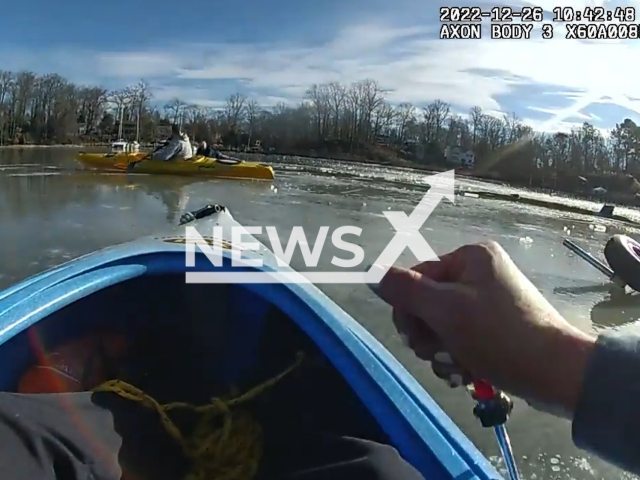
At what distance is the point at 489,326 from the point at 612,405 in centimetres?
15

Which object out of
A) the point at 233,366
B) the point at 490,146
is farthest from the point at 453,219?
the point at 490,146

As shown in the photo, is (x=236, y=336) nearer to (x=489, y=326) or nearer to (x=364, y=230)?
(x=489, y=326)

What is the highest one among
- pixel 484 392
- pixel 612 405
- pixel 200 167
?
pixel 200 167

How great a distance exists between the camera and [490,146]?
26.9 meters

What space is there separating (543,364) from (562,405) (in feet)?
0.16

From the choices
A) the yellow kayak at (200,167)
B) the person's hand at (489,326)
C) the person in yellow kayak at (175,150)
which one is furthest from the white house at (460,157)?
the person's hand at (489,326)

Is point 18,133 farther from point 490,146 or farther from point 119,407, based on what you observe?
point 119,407

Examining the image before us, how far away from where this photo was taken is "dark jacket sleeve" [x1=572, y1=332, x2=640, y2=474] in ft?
1.74

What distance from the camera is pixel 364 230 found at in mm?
6422

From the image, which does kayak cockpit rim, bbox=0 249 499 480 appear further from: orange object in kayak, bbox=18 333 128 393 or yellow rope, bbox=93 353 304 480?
yellow rope, bbox=93 353 304 480

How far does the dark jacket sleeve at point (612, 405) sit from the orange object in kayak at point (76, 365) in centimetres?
152

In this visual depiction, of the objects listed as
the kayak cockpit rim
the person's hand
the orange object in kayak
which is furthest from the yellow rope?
the person's hand

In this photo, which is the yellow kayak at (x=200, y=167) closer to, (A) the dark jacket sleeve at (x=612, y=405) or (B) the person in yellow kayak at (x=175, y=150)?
(B) the person in yellow kayak at (x=175, y=150)

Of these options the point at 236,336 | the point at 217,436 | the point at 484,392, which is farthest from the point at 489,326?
the point at 236,336
